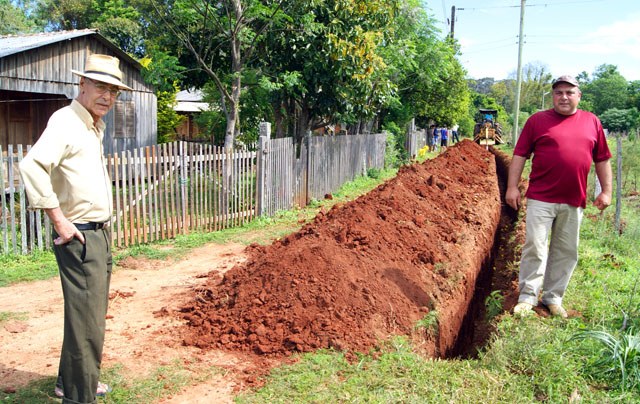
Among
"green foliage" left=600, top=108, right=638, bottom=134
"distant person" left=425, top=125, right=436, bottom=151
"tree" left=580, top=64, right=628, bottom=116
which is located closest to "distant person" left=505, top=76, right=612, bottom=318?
"distant person" left=425, top=125, right=436, bottom=151

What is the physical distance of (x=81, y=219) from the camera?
3402 millimetres

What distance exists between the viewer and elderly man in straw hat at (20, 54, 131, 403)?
10.7 ft

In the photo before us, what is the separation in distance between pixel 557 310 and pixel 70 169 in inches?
169

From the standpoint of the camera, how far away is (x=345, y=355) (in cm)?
432

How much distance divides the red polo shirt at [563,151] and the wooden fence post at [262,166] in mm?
6335

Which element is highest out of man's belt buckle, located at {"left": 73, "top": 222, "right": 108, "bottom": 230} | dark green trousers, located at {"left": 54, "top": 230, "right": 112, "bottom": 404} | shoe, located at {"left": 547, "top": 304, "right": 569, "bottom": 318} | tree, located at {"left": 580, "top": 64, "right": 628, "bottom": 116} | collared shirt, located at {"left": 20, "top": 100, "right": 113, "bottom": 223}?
tree, located at {"left": 580, "top": 64, "right": 628, "bottom": 116}

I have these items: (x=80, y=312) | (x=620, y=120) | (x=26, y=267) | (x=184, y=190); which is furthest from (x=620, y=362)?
(x=620, y=120)

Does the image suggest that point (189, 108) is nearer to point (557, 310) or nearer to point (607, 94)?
point (557, 310)

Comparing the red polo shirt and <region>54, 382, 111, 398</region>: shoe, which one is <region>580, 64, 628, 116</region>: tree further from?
<region>54, 382, 111, 398</region>: shoe

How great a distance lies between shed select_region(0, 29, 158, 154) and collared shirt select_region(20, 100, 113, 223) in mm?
10434

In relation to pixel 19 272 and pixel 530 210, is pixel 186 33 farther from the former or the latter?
pixel 530 210

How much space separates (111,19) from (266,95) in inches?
751

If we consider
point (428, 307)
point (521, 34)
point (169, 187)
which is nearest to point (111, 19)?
point (521, 34)

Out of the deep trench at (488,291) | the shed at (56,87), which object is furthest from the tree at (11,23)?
the deep trench at (488,291)
